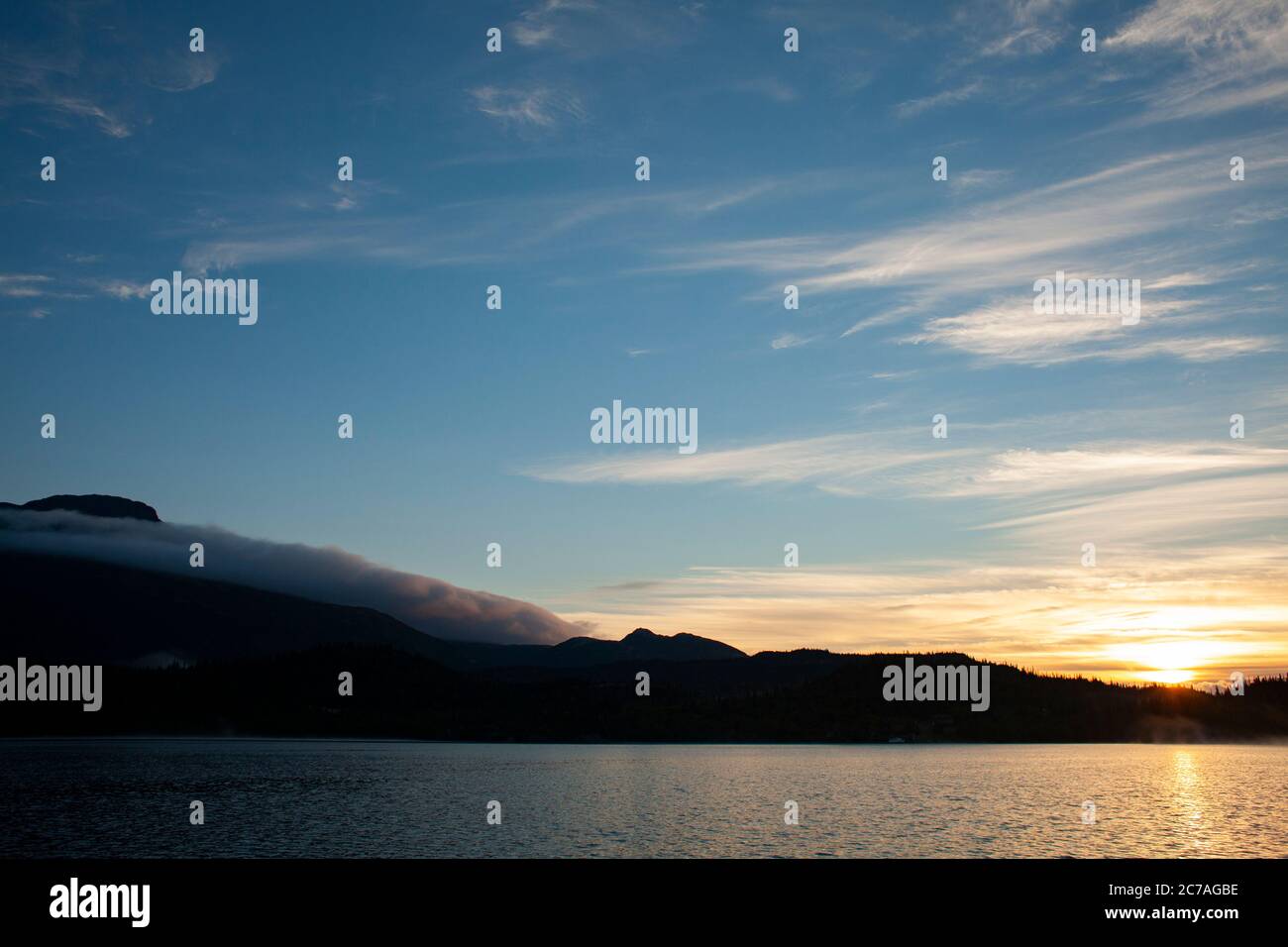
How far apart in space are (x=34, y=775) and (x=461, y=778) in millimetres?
83542

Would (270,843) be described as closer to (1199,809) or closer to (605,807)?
(605,807)

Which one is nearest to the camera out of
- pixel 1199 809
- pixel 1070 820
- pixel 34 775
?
pixel 1070 820

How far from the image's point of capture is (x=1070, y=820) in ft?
383

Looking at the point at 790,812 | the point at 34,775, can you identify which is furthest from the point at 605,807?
the point at 34,775
